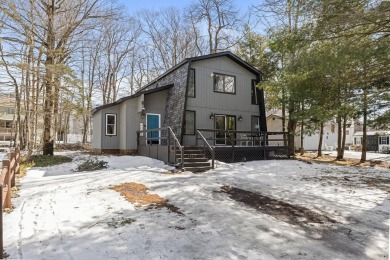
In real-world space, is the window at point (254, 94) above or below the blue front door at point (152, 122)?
above

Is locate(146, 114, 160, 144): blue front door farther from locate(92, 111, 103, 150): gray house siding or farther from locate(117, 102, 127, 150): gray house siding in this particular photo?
locate(92, 111, 103, 150): gray house siding

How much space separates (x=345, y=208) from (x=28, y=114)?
1391 centimetres

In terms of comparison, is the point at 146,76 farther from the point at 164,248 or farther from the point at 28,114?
the point at 164,248

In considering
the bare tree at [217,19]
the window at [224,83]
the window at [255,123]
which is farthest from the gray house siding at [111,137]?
the bare tree at [217,19]

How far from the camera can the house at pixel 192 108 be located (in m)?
13.8

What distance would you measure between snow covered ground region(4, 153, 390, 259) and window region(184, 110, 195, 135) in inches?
248

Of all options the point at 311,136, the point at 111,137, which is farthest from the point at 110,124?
the point at 311,136

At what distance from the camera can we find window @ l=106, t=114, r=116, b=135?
15070 mm

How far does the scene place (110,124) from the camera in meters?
15.1

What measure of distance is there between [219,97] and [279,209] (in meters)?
10.1

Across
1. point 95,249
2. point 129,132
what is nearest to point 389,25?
point 95,249

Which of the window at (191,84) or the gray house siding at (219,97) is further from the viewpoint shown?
the gray house siding at (219,97)

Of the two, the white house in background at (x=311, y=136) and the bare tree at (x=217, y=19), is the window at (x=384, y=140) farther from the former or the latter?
the bare tree at (x=217, y=19)

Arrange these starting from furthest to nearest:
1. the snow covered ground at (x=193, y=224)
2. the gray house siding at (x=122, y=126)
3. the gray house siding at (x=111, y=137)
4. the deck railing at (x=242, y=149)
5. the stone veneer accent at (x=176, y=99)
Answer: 1. the gray house siding at (x=111, y=137)
2. the gray house siding at (x=122, y=126)
3. the stone veneer accent at (x=176, y=99)
4. the deck railing at (x=242, y=149)
5. the snow covered ground at (x=193, y=224)
